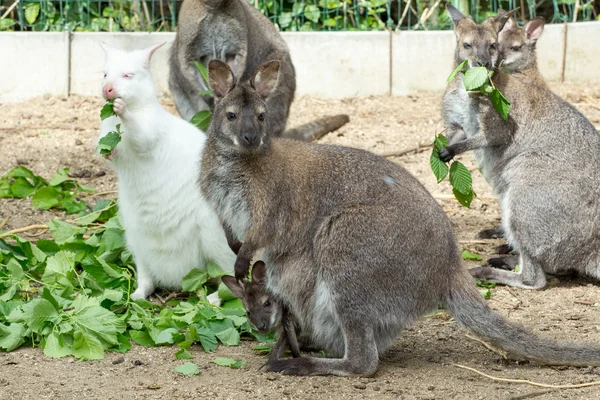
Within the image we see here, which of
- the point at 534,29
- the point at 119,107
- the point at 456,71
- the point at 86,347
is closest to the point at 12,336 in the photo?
the point at 86,347

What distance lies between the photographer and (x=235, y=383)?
4270 millimetres

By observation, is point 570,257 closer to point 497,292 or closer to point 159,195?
point 497,292

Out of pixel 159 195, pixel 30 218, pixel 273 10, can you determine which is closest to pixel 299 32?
pixel 273 10

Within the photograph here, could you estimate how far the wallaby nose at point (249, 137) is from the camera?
4.32 m

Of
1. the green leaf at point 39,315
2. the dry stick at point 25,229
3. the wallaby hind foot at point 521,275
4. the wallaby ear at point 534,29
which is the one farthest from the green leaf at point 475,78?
the dry stick at point 25,229

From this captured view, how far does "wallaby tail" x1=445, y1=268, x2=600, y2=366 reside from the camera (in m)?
4.25

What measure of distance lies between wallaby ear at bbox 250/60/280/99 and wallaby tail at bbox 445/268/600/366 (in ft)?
4.08

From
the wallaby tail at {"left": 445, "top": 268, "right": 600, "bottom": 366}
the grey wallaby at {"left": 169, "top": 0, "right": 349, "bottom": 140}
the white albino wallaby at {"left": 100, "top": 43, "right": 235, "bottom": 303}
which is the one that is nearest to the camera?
the wallaby tail at {"left": 445, "top": 268, "right": 600, "bottom": 366}

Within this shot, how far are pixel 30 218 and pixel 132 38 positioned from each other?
10.3 ft

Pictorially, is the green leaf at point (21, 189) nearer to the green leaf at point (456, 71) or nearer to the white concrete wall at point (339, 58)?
the white concrete wall at point (339, 58)

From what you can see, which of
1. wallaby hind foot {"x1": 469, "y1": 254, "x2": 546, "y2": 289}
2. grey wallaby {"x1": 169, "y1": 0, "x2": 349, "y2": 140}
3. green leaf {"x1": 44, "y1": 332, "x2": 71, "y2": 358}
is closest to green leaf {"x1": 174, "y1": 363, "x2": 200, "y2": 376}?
green leaf {"x1": 44, "y1": 332, "x2": 71, "y2": 358}

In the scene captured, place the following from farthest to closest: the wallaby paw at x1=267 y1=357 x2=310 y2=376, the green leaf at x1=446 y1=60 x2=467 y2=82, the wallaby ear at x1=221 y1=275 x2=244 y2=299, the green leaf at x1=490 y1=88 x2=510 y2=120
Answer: the green leaf at x1=446 y1=60 x2=467 y2=82, the green leaf at x1=490 y1=88 x2=510 y2=120, the wallaby ear at x1=221 y1=275 x2=244 y2=299, the wallaby paw at x1=267 y1=357 x2=310 y2=376

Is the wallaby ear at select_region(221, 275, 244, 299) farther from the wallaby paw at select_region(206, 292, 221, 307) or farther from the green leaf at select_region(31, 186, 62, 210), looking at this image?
the green leaf at select_region(31, 186, 62, 210)

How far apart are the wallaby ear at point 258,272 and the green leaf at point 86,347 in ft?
2.78
